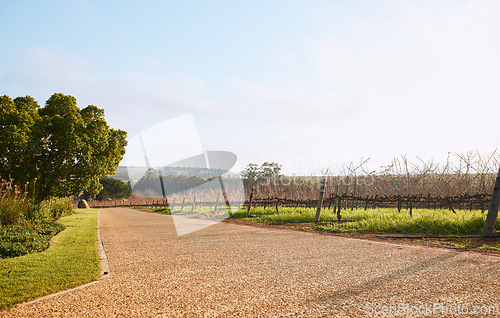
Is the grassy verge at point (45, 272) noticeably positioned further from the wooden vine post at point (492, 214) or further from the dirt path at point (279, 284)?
the wooden vine post at point (492, 214)

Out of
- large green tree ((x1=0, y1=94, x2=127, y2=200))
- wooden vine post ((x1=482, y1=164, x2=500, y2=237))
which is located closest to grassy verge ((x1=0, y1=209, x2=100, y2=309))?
wooden vine post ((x1=482, y1=164, x2=500, y2=237))

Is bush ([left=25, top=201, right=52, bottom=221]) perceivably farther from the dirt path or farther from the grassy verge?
the dirt path

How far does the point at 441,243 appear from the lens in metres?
7.04

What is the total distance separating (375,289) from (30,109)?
52.4ft

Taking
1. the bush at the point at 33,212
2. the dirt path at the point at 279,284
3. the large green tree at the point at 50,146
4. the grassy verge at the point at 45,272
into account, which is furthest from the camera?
the large green tree at the point at 50,146

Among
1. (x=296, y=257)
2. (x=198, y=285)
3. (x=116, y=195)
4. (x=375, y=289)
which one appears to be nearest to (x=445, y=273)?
(x=375, y=289)

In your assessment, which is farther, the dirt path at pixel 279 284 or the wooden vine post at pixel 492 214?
the wooden vine post at pixel 492 214

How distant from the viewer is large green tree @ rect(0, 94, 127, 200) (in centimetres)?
1302

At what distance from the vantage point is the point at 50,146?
13961mm

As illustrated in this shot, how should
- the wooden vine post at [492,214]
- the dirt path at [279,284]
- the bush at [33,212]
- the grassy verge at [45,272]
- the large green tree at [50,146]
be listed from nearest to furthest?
the dirt path at [279,284]
the grassy verge at [45,272]
the wooden vine post at [492,214]
the bush at [33,212]
the large green tree at [50,146]

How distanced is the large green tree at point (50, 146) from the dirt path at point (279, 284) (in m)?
9.30

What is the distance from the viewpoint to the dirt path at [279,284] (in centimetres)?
310

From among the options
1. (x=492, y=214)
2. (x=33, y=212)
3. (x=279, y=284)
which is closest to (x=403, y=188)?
(x=492, y=214)

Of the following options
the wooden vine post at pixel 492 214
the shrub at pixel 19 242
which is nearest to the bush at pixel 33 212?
the shrub at pixel 19 242
